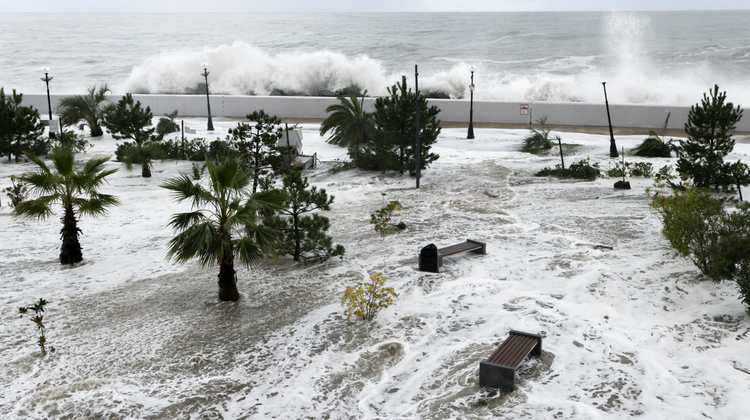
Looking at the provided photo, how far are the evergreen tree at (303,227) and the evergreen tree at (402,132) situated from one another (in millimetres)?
8338

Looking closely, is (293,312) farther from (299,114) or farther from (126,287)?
(299,114)

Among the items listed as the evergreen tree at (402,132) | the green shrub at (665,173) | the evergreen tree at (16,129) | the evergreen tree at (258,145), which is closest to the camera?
the evergreen tree at (258,145)

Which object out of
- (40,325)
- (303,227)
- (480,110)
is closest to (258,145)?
(303,227)

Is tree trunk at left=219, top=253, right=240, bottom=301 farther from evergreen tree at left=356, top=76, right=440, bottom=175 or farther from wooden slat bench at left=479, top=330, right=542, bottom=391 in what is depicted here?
evergreen tree at left=356, top=76, right=440, bottom=175

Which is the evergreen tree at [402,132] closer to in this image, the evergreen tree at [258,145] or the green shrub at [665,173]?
the evergreen tree at [258,145]

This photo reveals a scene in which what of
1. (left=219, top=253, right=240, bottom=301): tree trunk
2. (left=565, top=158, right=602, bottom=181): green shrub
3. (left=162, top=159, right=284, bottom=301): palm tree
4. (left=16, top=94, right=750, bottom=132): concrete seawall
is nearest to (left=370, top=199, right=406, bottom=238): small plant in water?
(left=162, top=159, right=284, bottom=301): palm tree

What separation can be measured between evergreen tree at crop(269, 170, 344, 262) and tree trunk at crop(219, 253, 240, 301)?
160cm

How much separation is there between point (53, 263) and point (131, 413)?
6595mm

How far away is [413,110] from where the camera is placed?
20031mm

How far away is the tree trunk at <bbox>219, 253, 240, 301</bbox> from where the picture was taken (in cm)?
1030

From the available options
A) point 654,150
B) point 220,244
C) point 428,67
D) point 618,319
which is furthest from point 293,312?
point 428,67

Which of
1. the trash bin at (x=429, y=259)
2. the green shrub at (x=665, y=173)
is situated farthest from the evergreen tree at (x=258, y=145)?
the green shrub at (x=665, y=173)

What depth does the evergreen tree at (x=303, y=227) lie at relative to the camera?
12055 mm

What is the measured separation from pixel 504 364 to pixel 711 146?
1174 centimetres
